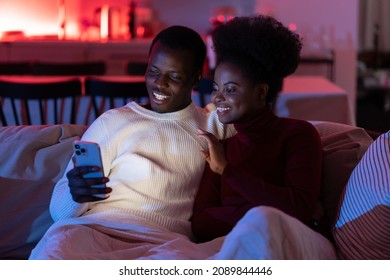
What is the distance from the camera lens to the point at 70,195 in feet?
5.76

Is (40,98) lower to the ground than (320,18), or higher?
lower

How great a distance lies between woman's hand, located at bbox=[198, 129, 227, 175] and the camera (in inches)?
66.8

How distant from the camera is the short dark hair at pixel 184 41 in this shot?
1820mm

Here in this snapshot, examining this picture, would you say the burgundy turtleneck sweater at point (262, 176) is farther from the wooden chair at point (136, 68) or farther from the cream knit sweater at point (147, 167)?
the wooden chair at point (136, 68)

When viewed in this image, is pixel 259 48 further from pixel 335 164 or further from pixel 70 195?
pixel 70 195

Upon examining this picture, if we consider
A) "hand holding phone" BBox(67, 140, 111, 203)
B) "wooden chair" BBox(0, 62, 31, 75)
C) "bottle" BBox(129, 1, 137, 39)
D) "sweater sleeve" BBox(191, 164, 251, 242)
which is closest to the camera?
"hand holding phone" BBox(67, 140, 111, 203)

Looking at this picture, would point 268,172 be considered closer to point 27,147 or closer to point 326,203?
point 326,203

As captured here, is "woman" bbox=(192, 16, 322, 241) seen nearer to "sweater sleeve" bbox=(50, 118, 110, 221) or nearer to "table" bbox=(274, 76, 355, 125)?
"sweater sleeve" bbox=(50, 118, 110, 221)

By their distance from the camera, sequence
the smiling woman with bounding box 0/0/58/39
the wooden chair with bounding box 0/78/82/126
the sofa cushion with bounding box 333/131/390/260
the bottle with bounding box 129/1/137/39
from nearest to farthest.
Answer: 1. the sofa cushion with bounding box 333/131/390/260
2. the wooden chair with bounding box 0/78/82/126
3. the bottle with bounding box 129/1/137/39
4. the smiling woman with bounding box 0/0/58/39

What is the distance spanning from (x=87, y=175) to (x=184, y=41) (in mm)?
445

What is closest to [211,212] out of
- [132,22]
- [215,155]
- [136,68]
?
[215,155]

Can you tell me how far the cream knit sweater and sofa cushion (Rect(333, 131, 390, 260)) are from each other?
A: 405 millimetres

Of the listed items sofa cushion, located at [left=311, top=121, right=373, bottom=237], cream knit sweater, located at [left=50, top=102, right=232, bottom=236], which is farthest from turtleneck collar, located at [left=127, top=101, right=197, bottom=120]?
sofa cushion, located at [left=311, top=121, right=373, bottom=237]

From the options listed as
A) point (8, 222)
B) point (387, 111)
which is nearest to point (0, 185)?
point (8, 222)
